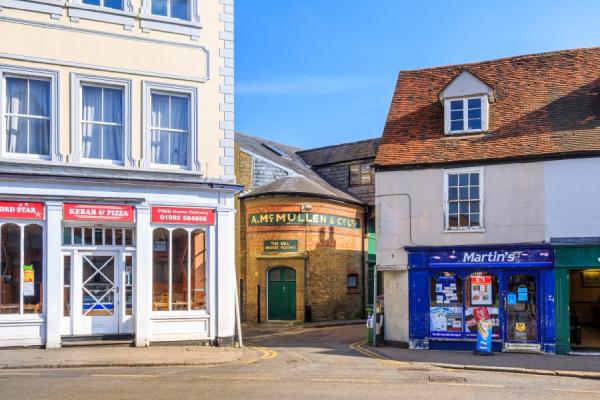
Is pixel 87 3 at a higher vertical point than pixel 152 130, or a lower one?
higher

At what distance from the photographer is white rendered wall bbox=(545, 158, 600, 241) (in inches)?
764

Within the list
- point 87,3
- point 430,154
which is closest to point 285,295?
point 430,154

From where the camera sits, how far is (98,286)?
18.5 metres

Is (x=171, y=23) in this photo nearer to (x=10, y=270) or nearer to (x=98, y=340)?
(x=10, y=270)

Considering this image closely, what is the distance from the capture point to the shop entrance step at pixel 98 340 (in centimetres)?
1784

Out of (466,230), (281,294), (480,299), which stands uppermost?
(466,230)

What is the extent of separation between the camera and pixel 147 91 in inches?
744

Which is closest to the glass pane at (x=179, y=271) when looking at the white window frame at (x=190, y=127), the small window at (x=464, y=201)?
the white window frame at (x=190, y=127)

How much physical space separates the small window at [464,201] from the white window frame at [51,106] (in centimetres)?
1048

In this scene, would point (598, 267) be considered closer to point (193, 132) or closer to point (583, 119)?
point (583, 119)

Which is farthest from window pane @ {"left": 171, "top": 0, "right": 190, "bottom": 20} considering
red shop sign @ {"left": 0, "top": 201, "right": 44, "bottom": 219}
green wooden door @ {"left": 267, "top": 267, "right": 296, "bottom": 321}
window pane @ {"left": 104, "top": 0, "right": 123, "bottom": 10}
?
green wooden door @ {"left": 267, "top": 267, "right": 296, "bottom": 321}

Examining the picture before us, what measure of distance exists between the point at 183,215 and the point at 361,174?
65.5 feet

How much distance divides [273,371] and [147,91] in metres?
8.02

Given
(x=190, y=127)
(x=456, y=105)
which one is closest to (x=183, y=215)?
(x=190, y=127)
